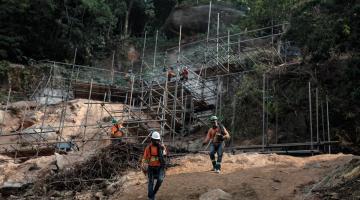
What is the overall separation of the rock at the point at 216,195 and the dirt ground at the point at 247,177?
7.3 inches

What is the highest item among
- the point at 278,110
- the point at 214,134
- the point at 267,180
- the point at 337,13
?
the point at 337,13

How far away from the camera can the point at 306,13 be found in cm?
1520

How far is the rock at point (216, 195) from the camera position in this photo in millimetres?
11891

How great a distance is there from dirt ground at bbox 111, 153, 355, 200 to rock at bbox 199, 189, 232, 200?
185 mm

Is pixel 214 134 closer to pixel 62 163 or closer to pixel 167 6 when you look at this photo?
pixel 62 163

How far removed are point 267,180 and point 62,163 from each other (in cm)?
645

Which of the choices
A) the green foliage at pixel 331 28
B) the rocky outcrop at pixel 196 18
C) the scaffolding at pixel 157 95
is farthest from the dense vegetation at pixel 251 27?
the scaffolding at pixel 157 95

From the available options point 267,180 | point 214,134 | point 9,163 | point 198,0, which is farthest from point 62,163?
point 198,0

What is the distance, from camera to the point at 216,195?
12.0 m

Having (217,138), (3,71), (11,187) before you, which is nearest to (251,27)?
(3,71)

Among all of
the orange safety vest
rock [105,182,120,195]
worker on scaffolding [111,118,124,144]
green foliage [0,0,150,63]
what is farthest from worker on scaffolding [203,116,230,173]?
green foliage [0,0,150,63]

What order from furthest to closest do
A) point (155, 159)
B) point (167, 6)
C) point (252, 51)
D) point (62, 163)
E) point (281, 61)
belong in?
point (167, 6) < point (252, 51) < point (281, 61) < point (62, 163) < point (155, 159)

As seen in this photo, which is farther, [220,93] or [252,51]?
[252,51]

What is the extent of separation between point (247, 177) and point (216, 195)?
148 cm
